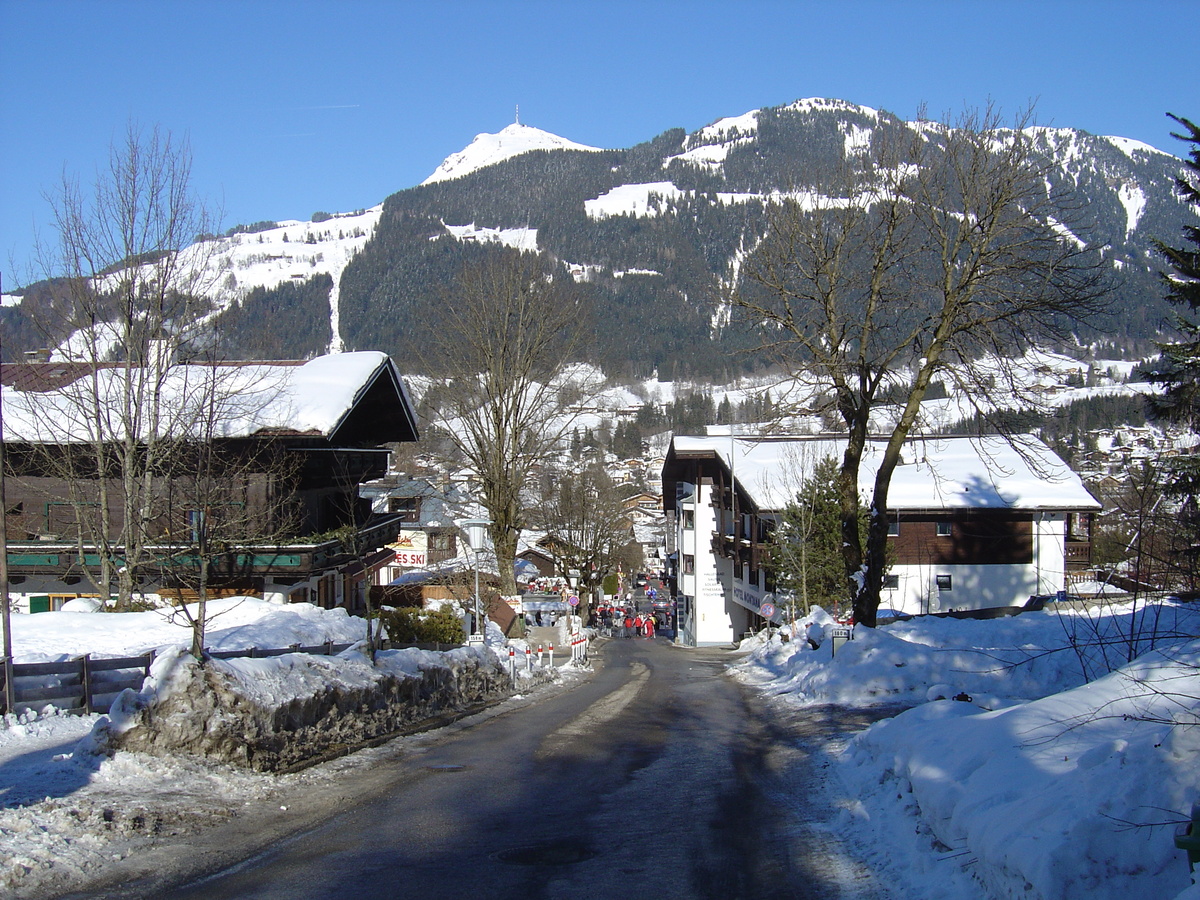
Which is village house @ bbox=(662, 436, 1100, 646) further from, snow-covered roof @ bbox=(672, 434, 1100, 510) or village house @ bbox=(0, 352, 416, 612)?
village house @ bbox=(0, 352, 416, 612)

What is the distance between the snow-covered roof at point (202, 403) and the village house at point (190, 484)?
4cm

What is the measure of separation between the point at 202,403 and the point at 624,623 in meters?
60.0

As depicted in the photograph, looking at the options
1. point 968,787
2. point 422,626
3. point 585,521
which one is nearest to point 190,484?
point 422,626

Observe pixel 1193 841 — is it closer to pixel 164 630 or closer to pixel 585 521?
pixel 164 630

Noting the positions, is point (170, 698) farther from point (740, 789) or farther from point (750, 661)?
point (750, 661)

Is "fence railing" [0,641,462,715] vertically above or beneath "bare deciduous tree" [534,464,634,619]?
above

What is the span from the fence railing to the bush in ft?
34.0

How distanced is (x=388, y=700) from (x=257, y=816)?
521 cm

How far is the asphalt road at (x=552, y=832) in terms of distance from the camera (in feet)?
21.0

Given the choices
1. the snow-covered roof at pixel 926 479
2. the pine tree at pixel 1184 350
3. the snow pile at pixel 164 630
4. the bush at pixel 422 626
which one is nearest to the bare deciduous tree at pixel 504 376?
the bush at pixel 422 626

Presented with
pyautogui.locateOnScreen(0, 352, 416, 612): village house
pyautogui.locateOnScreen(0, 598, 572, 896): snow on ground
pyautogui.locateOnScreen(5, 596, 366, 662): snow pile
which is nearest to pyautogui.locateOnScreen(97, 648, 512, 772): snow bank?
pyautogui.locateOnScreen(0, 598, 572, 896): snow on ground

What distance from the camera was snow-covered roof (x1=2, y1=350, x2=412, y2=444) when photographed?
20.8 meters

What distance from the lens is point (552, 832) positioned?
308 inches

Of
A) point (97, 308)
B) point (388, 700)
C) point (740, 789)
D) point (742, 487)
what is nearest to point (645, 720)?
point (388, 700)
